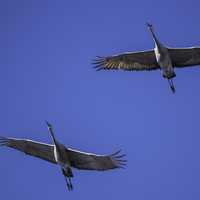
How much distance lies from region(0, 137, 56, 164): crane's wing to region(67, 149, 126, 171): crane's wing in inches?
55.0

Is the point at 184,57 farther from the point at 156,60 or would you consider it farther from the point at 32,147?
the point at 32,147

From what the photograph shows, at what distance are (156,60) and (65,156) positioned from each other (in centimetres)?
715

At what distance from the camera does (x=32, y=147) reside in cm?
4606

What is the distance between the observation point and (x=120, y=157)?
42.8m

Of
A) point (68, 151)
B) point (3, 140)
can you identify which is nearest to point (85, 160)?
point (68, 151)

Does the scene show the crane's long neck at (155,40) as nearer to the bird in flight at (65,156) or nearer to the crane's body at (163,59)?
the crane's body at (163,59)

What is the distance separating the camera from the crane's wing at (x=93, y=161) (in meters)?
43.0

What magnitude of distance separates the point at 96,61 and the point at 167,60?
4556mm

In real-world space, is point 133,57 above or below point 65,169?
above

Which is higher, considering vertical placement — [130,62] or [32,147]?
[130,62]

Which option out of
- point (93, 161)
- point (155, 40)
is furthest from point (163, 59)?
point (93, 161)

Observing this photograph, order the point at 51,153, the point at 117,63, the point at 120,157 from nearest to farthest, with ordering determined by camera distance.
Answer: the point at 120,157, the point at 51,153, the point at 117,63

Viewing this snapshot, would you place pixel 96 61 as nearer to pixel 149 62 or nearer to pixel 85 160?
pixel 149 62

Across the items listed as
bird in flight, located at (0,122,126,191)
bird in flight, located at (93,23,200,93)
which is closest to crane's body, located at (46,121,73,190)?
bird in flight, located at (0,122,126,191)
